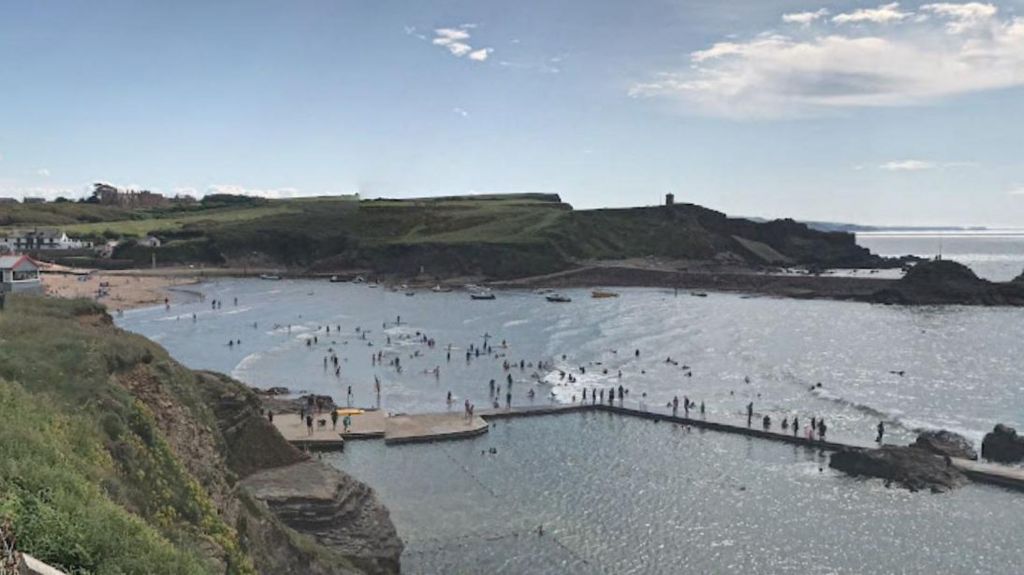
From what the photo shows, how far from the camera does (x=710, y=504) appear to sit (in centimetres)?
3816

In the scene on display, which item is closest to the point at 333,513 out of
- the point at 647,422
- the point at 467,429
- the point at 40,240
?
the point at 467,429

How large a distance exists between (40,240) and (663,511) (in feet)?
590

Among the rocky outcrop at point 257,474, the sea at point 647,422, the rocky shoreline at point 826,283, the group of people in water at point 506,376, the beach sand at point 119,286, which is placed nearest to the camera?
the rocky outcrop at point 257,474

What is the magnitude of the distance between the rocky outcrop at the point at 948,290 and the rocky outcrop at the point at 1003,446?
3695 inches

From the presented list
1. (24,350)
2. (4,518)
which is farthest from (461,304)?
(4,518)

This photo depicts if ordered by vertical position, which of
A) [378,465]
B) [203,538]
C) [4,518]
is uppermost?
[4,518]

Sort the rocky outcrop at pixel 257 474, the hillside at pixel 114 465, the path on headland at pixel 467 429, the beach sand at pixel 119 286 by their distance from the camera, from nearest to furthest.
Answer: the hillside at pixel 114 465 → the rocky outcrop at pixel 257 474 → the path on headland at pixel 467 429 → the beach sand at pixel 119 286

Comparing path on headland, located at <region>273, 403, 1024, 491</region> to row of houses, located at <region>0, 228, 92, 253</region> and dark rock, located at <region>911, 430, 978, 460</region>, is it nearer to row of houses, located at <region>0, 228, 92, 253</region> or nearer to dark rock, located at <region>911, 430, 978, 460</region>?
dark rock, located at <region>911, 430, 978, 460</region>

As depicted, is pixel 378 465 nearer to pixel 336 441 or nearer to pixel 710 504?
pixel 336 441

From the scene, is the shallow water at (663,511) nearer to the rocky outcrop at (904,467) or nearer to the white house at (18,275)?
the rocky outcrop at (904,467)

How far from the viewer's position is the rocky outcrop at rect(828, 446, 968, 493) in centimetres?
4059

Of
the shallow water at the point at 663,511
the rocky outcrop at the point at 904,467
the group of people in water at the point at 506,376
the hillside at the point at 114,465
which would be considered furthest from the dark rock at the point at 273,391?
the rocky outcrop at the point at 904,467

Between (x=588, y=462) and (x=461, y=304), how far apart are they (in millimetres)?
84917

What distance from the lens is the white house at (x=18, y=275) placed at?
42.2 m
